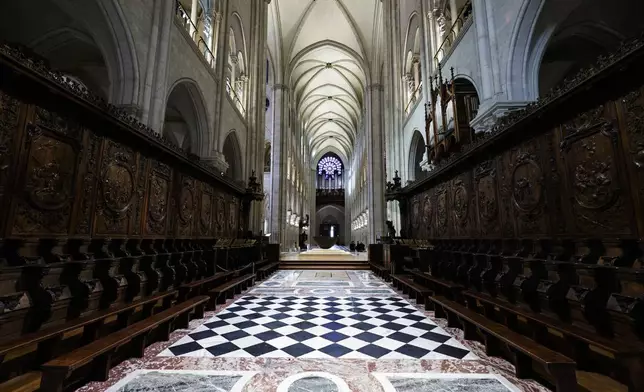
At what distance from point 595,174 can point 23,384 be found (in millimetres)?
5163

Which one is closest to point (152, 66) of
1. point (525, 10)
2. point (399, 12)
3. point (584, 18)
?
point (525, 10)

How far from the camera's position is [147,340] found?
3.04m

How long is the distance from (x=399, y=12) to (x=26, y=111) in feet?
46.2

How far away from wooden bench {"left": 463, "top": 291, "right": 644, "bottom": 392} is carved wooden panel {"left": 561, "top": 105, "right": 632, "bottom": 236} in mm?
1117

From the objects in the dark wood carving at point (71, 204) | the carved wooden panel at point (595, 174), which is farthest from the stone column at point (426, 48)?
the dark wood carving at point (71, 204)

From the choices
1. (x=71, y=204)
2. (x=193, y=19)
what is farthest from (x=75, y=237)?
(x=193, y=19)

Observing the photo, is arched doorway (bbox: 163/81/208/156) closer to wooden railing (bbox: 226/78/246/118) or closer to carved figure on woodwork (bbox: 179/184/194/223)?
wooden railing (bbox: 226/78/246/118)

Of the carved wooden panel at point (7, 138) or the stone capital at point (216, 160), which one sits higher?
the stone capital at point (216, 160)

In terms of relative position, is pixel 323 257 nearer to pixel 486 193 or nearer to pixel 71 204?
pixel 486 193

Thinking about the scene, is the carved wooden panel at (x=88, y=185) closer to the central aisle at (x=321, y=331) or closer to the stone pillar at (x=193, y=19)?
the central aisle at (x=321, y=331)

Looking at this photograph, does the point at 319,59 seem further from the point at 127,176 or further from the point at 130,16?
the point at 127,176

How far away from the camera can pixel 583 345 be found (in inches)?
89.3

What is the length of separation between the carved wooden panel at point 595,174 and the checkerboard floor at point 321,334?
1851mm

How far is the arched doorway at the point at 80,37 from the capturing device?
4848mm
